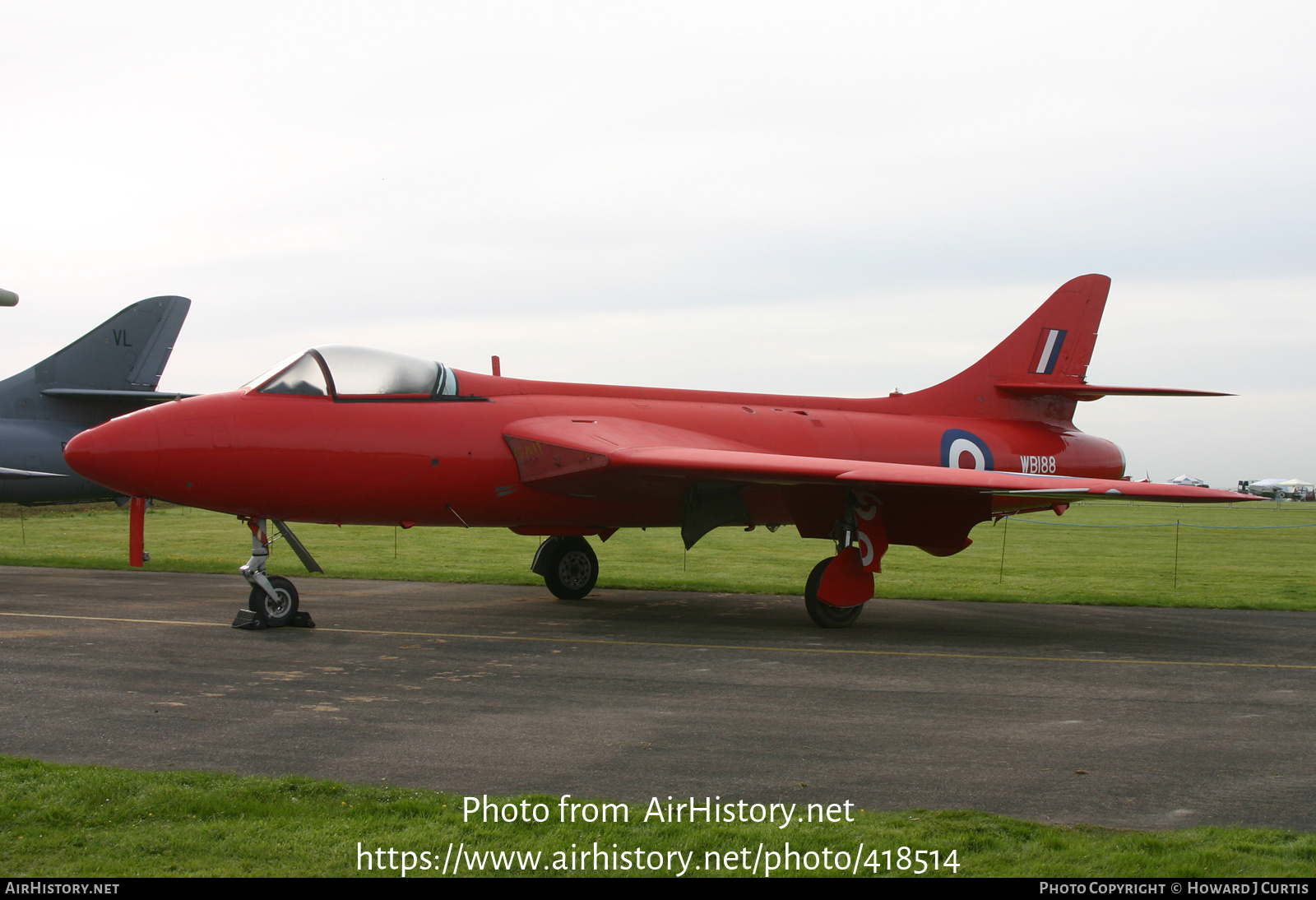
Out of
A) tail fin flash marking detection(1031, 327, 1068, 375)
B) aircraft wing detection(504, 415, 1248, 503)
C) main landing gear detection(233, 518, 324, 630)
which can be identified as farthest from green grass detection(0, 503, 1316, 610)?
main landing gear detection(233, 518, 324, 630)

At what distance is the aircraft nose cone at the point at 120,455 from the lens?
9.85 metres

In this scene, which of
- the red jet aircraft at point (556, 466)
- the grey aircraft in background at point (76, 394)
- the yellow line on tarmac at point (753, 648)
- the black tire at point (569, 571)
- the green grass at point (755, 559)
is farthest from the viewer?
the grey aircraft in background at point (76, 394)

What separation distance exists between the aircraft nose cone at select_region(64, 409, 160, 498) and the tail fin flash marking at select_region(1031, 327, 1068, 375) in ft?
40.1

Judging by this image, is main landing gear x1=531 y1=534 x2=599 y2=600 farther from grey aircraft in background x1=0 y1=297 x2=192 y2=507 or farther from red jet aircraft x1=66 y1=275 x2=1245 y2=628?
grey aircraft in background x1=0 y1=297 x2=192 y2=507

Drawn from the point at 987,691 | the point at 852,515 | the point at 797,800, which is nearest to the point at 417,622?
the point at 852,515

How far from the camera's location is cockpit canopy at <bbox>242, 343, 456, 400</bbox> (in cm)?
1071

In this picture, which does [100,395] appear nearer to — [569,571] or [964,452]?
[569,571]

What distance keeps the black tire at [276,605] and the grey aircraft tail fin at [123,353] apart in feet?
30.9

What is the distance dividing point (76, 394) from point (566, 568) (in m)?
9.34

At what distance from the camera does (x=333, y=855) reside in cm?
420

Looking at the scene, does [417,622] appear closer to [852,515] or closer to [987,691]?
[852,515]

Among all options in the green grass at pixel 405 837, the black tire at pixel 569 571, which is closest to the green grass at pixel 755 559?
the black tire at pixel 569 571

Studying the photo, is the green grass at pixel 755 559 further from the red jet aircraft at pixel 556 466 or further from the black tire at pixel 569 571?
the red jet aircraft at pixel 556 466

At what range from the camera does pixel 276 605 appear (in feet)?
34.7
